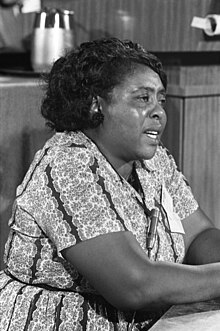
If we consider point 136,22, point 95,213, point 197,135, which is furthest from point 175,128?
point 95,213

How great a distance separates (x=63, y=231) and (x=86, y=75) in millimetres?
414

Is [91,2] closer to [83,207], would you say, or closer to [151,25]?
[151,25]

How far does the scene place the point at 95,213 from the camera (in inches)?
70.2

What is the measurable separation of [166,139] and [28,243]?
84cm

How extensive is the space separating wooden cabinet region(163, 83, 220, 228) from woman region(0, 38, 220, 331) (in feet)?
1.72

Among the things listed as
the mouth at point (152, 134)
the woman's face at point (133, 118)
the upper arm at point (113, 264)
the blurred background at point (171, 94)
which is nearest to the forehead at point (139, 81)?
the woman's face at point (133, 118)

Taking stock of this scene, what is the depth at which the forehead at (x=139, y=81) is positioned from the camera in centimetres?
192

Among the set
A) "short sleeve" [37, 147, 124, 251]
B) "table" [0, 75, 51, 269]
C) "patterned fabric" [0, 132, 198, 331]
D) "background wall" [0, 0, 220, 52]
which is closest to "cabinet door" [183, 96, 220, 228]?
"background wall" [0, 0, 220, 52]

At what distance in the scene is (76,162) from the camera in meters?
1.83

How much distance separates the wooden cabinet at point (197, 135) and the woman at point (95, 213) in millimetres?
523

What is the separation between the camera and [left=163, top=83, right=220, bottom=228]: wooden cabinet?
2572 millimetres

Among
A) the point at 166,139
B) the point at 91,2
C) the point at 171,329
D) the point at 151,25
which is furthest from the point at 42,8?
the point at 171,329

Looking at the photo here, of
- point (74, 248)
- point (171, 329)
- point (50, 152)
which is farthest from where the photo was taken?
point (50, 152)

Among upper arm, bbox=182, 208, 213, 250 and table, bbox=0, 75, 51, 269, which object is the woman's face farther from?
table, bbox=0, 75, 51, 269
